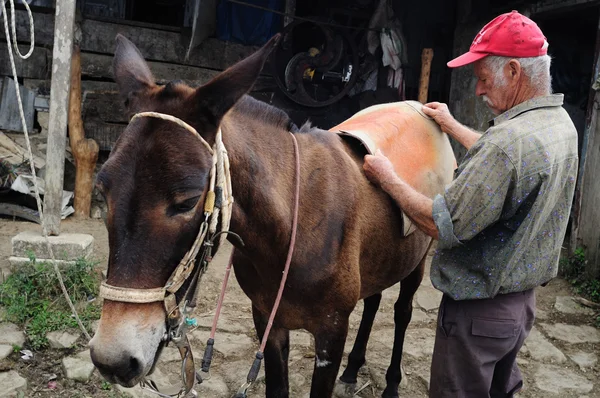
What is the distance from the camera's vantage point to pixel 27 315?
4055mm

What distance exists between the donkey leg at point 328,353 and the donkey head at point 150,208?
37.9 inches

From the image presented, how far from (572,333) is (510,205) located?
3514mm

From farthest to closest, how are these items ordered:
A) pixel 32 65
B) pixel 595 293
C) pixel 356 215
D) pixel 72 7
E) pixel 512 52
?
1. pixel 32 65
2. pixel 595 293
3. pixel 72 7
4. pixel 356 215
5. pixel 512 52

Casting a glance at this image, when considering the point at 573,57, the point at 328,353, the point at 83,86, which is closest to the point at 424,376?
the point at 328,353

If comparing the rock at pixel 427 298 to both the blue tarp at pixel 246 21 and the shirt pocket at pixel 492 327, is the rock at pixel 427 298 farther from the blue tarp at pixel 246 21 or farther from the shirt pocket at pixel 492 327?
the blue tarp at pixel 246 21

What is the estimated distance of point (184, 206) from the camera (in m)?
1.75

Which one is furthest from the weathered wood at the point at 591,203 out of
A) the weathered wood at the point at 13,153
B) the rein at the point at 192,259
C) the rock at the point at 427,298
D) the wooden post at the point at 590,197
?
the weathered wood at the point at 13,153

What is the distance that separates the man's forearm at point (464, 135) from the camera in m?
3.05

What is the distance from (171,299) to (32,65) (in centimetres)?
711

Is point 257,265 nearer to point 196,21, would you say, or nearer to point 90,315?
point 90,315

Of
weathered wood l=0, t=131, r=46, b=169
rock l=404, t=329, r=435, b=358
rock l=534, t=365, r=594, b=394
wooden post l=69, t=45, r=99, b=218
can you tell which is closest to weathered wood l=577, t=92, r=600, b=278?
rock l=534, t=365, r=594, b=394

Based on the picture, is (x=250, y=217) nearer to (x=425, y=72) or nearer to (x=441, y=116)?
(x=441, y=116)

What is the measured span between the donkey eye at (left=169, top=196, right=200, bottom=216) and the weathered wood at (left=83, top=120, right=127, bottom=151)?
622cm

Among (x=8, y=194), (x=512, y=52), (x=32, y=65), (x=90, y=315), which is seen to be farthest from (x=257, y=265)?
(x=32, y=65)
